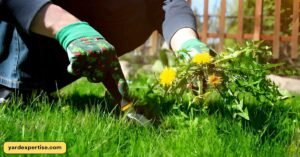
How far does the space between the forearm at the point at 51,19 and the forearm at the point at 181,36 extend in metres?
0.41

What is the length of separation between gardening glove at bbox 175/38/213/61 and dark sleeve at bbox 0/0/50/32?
0.43 meters

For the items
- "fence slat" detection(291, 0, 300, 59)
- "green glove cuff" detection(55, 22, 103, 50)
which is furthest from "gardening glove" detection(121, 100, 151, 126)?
"fence slat" detection(291, 0, 300, 59)

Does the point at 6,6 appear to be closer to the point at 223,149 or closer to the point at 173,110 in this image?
the point at 173,110

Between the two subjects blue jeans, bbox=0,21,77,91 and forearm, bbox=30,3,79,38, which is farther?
blue jeans, bbox=0,21,77,91

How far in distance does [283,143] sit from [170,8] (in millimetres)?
675

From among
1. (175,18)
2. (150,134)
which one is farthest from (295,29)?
(150,134)

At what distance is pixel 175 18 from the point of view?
72.6 inches

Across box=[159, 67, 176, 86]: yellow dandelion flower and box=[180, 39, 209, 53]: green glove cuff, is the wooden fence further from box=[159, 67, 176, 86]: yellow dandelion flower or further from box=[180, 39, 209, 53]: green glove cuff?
box=[159, 67, 176, 86]: yellow dandelion flower

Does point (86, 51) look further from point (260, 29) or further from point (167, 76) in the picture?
point (260, 29)

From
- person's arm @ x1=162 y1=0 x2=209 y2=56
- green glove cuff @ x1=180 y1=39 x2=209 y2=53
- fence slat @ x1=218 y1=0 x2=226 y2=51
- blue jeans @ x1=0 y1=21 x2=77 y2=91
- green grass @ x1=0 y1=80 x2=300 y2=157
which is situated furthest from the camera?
fence slat @ x1=218 y1=0 x2=226 y2=51

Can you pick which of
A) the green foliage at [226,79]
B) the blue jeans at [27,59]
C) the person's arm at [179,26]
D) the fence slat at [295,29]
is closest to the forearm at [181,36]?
the person's arm at [179,26]

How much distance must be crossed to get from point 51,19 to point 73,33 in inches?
3.9

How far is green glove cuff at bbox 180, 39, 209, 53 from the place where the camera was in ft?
5.31

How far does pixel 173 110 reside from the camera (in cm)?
169
